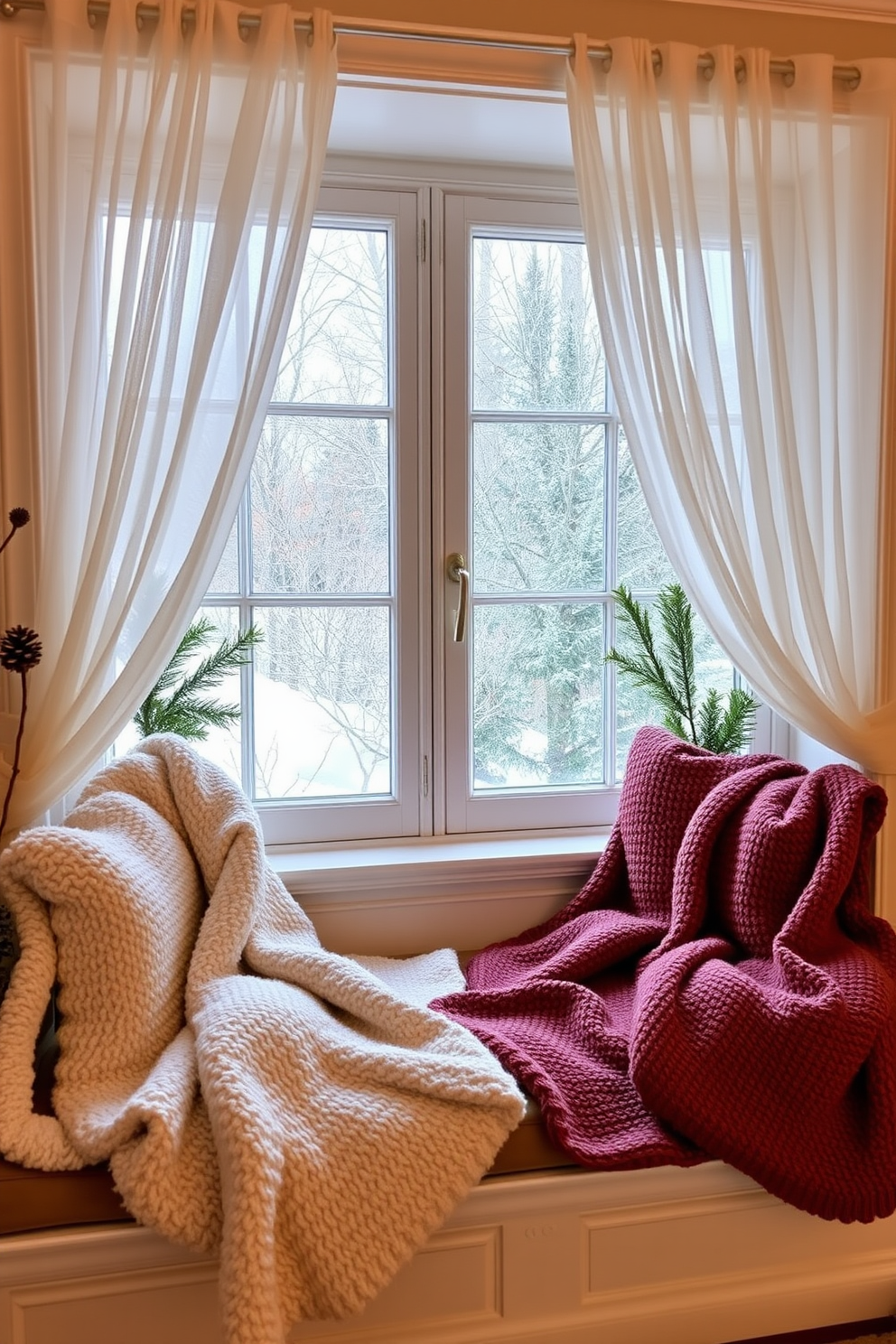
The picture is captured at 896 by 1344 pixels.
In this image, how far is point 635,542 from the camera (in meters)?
2.29

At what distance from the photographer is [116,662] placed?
1.86m

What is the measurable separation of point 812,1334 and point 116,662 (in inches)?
64.6

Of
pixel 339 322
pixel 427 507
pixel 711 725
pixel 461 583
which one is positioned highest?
pixel 339 322

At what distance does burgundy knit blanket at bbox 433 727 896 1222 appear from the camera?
4.97ft

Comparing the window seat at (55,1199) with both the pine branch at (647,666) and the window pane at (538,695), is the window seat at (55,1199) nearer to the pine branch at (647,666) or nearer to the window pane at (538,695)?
the window pane at (538,695)

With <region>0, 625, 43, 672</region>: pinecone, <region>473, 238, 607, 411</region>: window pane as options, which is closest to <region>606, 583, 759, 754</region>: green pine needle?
<region>473, 238, 607, 411</region>: window pane

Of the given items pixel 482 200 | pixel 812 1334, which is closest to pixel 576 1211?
pixel 812 1334

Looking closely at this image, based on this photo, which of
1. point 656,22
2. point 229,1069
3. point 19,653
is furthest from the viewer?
point 656,22

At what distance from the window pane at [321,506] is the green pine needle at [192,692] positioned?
16 cm

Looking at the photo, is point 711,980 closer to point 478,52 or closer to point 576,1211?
point 576,1211

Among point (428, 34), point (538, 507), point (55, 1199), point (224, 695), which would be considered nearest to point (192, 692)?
point (224, 695)

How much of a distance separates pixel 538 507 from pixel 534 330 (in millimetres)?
375

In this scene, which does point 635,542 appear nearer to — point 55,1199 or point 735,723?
point 735,723

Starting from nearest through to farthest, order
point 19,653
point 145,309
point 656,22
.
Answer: point 19,653, point 145,309, point 656,22
